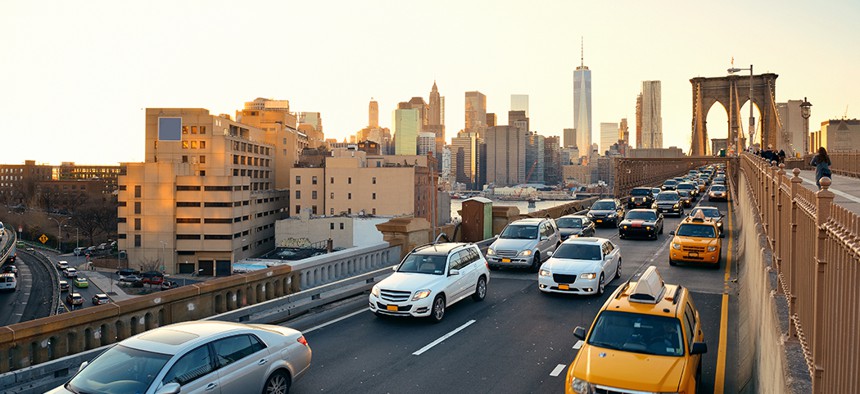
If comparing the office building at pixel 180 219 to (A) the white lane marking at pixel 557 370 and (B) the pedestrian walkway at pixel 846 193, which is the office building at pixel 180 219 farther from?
(A) the white lane marking at pixel 557 370

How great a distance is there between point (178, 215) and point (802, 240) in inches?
3941

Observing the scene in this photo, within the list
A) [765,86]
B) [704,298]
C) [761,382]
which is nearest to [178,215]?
[704,298]

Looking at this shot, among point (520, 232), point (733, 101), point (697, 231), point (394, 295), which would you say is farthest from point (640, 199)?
point (733, 101)

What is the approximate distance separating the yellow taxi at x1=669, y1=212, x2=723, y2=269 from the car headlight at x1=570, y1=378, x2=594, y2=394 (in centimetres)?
1478

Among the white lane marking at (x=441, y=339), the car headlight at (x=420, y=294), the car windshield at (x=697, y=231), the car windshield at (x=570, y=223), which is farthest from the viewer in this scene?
the car windshield at (x=570, y=223)

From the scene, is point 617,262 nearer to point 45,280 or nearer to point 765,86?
point 45,280

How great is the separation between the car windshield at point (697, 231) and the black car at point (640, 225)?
6348 millimetres

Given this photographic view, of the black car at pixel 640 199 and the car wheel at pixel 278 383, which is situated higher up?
the black car at pixel 640 199

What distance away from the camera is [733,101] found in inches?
4845

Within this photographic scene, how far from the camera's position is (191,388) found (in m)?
7.41

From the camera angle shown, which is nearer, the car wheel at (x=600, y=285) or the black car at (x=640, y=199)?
the car wheel at (x=600, y=285)

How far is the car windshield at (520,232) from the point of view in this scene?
22.0 metres

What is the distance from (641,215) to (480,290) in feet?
53.6

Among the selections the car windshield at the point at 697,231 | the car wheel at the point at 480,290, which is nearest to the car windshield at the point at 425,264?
the car wheel at the point at 480,290
